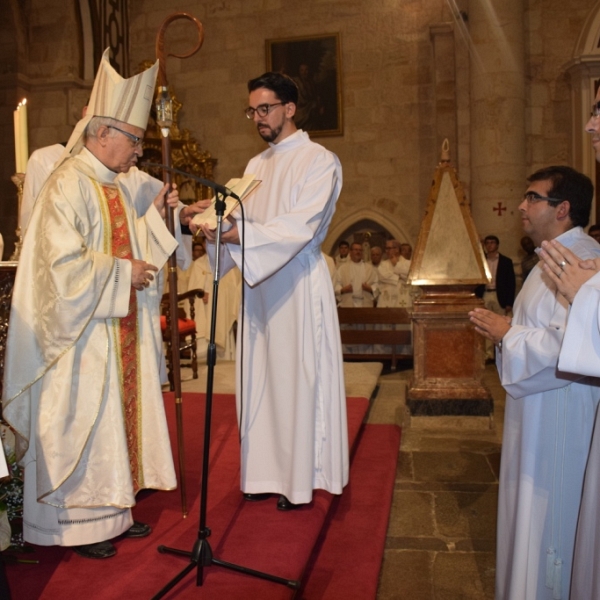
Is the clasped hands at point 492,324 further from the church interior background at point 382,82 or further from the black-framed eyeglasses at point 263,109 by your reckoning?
the church interior background at point 382,82

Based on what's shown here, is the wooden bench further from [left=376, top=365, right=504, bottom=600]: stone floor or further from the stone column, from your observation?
[left=376, top=365, right=504, bottom=600]: stone floor

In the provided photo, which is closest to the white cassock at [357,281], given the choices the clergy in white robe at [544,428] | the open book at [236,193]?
the open book at [236,193]

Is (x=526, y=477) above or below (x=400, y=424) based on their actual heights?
above

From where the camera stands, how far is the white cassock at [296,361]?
303cm

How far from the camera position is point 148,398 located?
2842mm

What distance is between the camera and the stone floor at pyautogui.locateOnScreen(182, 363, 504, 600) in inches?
117

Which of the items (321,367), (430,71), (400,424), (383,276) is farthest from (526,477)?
(430,71)

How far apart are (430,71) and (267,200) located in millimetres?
9039

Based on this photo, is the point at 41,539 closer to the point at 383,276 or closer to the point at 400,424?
the point at 400,424

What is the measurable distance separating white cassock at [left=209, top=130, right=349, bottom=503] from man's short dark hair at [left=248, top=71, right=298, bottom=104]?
20 cm

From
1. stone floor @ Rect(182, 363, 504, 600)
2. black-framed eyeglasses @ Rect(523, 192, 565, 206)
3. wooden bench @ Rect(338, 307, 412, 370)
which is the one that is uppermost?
black-framed eyeglasses @ Rect(523, 192, 565, 206)

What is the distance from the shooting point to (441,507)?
3.83m

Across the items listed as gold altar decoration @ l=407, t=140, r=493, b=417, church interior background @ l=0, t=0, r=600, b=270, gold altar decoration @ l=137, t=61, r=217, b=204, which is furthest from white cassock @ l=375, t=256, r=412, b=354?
gold altar decoration @ l=407, t=140, r=493, b=417

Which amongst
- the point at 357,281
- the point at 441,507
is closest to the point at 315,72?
the point at 357,281
